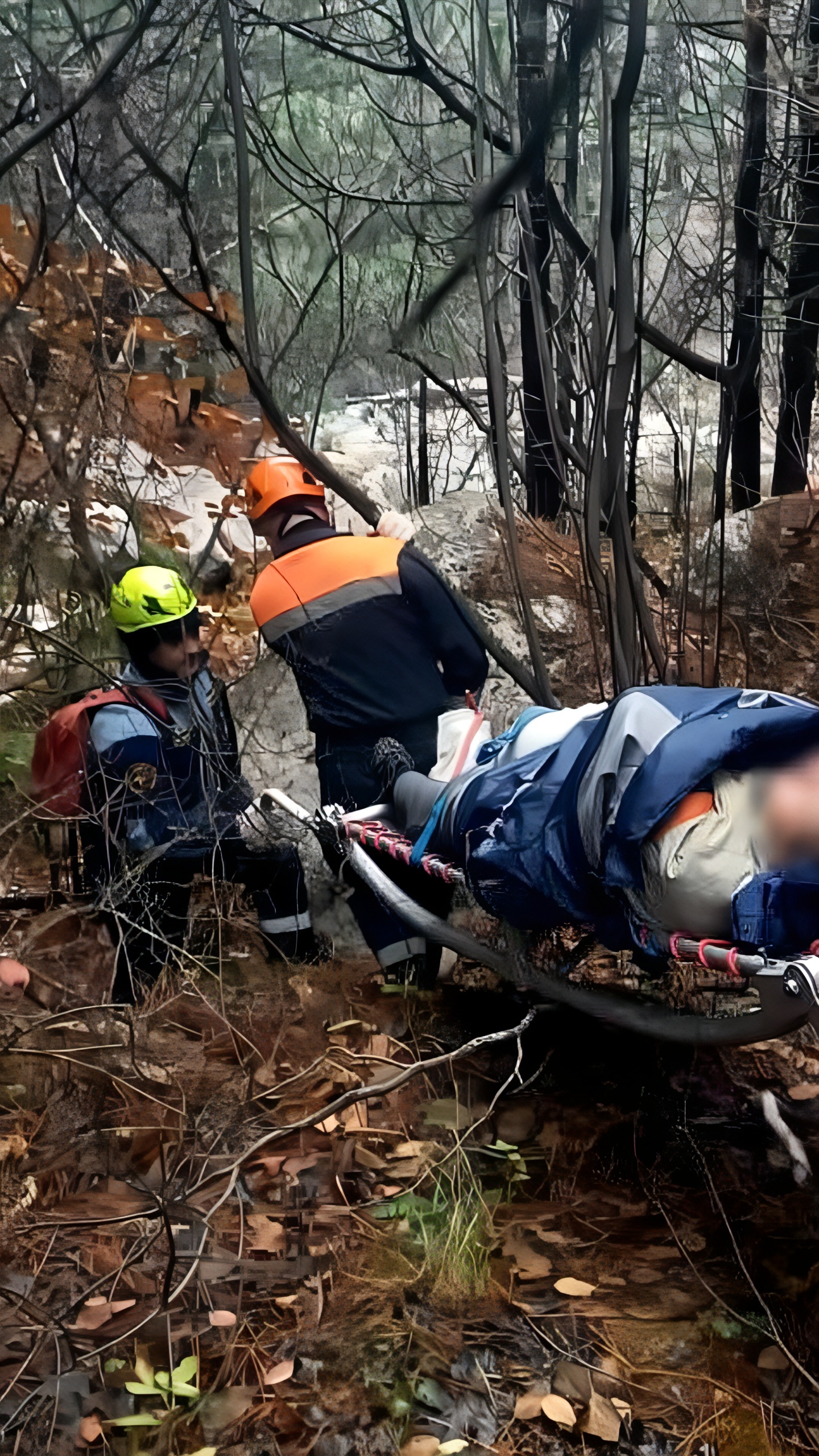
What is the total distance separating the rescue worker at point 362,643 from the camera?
3236 mm

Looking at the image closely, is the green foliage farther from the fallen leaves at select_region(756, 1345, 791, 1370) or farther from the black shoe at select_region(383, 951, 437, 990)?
the black shoe at select_region(383, 951, 437, 990)

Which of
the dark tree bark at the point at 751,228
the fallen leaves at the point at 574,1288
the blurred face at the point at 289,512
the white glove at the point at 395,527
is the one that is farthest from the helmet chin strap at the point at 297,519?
the fallen leaves at the point at 574,1288

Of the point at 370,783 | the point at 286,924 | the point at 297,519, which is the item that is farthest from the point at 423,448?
the point at 286,924

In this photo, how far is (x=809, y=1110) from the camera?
8.79 feet

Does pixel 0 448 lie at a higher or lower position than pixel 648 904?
higher

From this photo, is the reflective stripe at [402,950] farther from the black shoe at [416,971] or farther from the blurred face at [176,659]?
the blurred face at [176,659]

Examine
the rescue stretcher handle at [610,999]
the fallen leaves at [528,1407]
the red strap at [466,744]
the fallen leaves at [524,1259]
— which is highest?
the red strap at [466,744]

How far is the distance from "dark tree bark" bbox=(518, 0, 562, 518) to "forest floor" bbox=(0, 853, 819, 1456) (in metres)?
1.41

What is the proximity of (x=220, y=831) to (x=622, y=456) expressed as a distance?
1491 mm

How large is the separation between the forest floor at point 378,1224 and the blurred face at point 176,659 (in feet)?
2.10

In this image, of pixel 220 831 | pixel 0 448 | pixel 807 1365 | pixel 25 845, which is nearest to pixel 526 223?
pixel 0 448

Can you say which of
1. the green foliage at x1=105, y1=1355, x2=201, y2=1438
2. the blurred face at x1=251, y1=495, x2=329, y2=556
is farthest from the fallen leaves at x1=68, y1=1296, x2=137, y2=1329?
the blurred face at x1=251, y1=495, x2=329, y2=556

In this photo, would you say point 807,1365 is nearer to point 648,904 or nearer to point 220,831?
point 648,904

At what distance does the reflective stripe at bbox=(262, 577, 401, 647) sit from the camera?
3.22m
